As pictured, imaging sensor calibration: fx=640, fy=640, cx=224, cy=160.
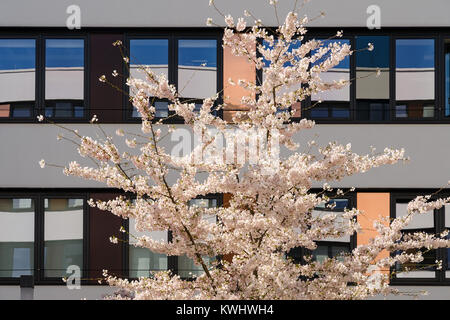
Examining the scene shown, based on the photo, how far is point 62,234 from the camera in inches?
456

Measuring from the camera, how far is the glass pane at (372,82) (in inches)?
460

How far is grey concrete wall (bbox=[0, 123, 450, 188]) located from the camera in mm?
11477

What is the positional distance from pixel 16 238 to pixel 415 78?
7.86 m

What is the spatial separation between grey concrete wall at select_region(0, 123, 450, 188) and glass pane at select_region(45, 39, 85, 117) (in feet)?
1.74

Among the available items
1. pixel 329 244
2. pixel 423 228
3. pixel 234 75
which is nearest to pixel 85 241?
pixel 234 75

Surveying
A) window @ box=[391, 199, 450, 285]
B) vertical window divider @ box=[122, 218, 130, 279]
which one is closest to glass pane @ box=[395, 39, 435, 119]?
window @ box=[391, 199, 450, 285]

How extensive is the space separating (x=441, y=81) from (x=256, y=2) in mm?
3692

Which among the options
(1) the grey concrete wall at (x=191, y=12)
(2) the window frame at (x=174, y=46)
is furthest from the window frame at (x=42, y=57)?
(2) the window frame at (x=174, y=46)

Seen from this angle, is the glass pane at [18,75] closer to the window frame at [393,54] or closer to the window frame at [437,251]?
the window frame at [393,54]
